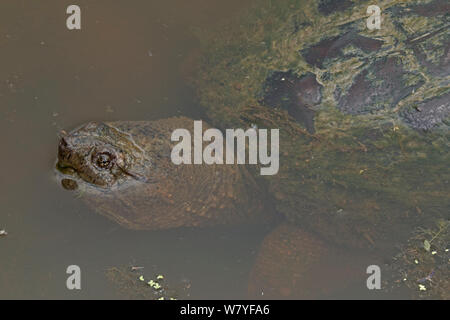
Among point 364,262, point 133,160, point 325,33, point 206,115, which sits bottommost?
point 364,262

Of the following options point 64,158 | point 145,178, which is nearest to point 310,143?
point 145,178

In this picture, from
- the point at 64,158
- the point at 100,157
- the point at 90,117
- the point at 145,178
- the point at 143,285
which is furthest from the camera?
the point at 90,117

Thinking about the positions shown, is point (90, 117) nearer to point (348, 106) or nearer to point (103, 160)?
point (103, 160)

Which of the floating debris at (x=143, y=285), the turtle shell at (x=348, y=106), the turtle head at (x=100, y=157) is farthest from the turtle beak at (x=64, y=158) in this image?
the turtle shell at (x=348, y=106)

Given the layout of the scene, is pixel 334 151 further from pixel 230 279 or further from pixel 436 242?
pixel 230 279

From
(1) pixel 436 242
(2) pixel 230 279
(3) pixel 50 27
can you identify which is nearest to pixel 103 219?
(2) pixel 230 279

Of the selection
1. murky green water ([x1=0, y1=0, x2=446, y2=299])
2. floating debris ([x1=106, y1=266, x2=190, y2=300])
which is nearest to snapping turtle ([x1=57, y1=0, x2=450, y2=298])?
murky green water ([x1=0, y1=0, x2=446, y2=299])

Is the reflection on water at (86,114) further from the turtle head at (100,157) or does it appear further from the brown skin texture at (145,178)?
the turtle head at (100,157)
